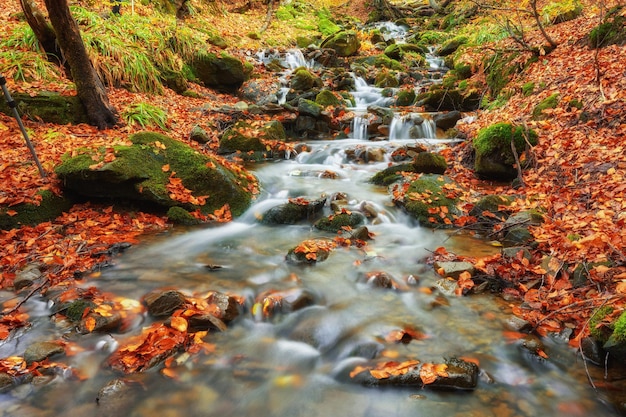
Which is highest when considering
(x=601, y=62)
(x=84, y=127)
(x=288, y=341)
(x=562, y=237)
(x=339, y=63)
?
(x=339, y=63)

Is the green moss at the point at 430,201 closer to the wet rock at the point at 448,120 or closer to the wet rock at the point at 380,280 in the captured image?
the wet rock at the point at 380,280

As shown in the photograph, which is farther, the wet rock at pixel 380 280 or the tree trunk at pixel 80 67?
the tree trunk at pixel 80 67

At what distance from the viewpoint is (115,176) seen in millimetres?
5617

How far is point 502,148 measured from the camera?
7070 millimetres

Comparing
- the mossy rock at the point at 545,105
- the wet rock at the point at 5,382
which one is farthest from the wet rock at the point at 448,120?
the wet rock at the point at 5,382

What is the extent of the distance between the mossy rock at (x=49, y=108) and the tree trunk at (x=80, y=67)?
0.62 feet

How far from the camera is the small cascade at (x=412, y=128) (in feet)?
34.2

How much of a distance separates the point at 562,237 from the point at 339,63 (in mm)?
15082

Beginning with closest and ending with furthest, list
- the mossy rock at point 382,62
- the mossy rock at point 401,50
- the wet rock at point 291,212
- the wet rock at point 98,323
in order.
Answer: the wet rock at point 98,323 → the wet rock at point 291,212 → the mossy rock at point 382,62 → the mossy rock at point 401,50

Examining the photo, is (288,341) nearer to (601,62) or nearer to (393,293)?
(393,293)

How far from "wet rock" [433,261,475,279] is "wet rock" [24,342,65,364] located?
401 centimetres

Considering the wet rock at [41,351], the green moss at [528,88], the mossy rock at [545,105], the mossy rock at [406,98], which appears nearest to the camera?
the wet rock at [41,351]

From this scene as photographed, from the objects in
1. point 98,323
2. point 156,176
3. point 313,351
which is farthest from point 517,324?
point 156,176

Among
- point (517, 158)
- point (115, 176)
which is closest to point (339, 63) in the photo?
point (517, 158)
